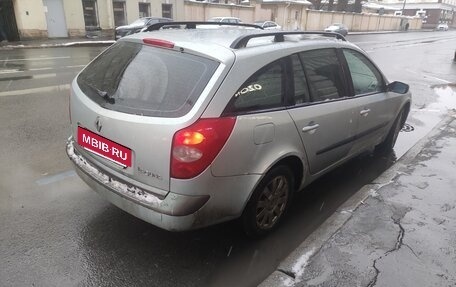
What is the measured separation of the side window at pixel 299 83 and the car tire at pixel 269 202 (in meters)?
0.61

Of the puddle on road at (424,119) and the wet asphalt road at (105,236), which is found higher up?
the wet asphalt road at (105,236)

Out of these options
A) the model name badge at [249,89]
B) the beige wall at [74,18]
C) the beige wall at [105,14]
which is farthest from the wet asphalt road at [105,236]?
the beige wall at [105,14]

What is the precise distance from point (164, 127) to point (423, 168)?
366cm

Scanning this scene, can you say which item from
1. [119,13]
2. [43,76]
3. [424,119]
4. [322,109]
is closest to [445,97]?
[424,119]

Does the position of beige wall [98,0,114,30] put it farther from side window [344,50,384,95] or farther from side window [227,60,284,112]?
side window [227,60,284,112]

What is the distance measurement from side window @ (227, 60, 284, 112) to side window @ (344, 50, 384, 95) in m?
1.32

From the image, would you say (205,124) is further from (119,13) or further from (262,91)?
(119,13)

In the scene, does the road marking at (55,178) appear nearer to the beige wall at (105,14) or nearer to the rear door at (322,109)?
the rear door at (322,109)

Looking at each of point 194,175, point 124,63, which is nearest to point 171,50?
point 124,63

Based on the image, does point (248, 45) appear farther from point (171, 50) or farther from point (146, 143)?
point (146, 143)

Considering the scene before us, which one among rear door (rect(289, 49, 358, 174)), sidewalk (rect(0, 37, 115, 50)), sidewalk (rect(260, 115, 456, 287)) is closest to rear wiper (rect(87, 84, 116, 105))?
rear door (rect(289, 49, 358, 174))

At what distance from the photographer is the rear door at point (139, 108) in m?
2.55

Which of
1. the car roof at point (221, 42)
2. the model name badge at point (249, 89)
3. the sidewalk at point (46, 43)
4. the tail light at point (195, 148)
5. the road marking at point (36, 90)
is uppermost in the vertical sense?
the car roof at point (221, 42)

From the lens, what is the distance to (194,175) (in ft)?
8.27
